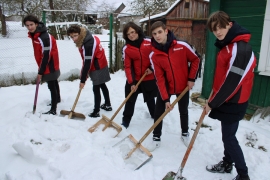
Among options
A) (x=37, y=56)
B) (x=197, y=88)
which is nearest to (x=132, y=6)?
(x=197, y=88)

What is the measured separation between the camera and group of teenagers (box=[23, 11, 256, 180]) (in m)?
1.99

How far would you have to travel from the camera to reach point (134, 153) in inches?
113

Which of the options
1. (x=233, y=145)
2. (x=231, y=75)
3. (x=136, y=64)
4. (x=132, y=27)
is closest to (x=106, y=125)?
(x=136, y=64)

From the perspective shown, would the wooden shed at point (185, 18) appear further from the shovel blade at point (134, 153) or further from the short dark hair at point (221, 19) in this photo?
the short dark hair at point (221, 19)

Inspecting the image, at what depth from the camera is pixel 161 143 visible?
130 inches

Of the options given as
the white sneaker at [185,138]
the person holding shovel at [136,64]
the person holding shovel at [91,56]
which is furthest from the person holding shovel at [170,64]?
the person holding shovel at [91,56]

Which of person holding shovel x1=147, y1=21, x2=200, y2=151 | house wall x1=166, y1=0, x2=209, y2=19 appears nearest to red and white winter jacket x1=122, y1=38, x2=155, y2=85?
person holding shovel x1=147, y1=21, x2=200, y2=151

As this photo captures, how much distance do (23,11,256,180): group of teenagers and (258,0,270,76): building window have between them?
6.24 ft

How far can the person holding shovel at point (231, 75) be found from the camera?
1958 mm

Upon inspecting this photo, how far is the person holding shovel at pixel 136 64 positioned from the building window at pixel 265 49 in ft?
6.83

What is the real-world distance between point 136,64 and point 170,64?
827 millimetres

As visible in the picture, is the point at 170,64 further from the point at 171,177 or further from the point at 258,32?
the point at 258,32

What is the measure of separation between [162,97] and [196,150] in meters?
0.88

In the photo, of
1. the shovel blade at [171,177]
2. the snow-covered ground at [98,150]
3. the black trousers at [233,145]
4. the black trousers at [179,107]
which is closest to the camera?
the black trousers at [233,145]
